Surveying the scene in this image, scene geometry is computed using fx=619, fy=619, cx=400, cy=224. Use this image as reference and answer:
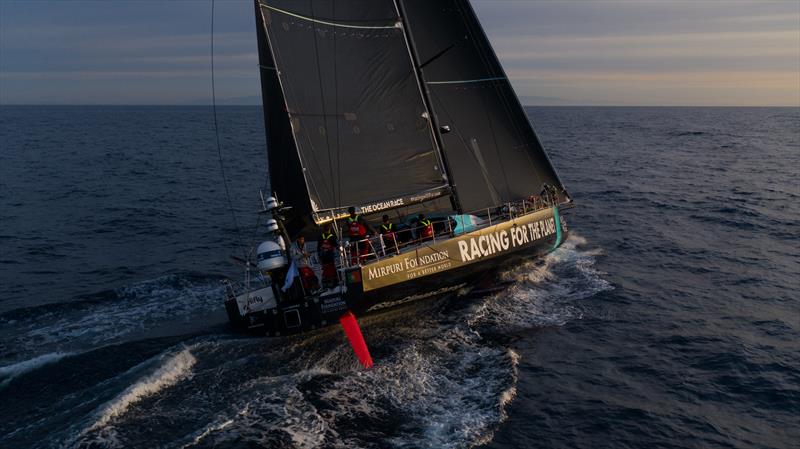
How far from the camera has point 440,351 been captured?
1471 centimetres

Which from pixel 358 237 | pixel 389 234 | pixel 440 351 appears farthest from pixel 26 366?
pixel 440 351

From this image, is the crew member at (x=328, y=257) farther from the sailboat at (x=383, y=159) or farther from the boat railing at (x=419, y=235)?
the boat railing at (x=419, y=235)

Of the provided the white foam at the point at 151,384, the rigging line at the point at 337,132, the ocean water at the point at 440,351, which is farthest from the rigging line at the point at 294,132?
the white foam at the point at 151,384

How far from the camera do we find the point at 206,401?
1226 cm

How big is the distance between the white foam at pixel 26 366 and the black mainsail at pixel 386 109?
7146mm

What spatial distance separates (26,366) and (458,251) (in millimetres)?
10766

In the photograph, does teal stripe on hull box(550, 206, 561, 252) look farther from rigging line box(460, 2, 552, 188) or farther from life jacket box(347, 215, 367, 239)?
life jacket box(347, 215, 367, 239)

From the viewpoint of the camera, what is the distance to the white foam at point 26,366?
520 inches

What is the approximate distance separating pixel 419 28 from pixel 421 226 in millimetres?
6369

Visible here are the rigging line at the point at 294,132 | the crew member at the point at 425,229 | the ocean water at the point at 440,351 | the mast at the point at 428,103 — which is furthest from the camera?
the mast at the point at 428,103

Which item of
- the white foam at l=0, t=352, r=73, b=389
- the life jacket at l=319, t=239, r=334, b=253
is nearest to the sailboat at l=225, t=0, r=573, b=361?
the life jacket at l=319, t=239, r=334, b=253

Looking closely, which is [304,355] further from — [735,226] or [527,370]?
[735,226]

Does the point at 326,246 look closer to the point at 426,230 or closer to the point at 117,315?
the point at 426,230

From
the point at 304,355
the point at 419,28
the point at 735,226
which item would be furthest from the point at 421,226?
the point at 735,226
